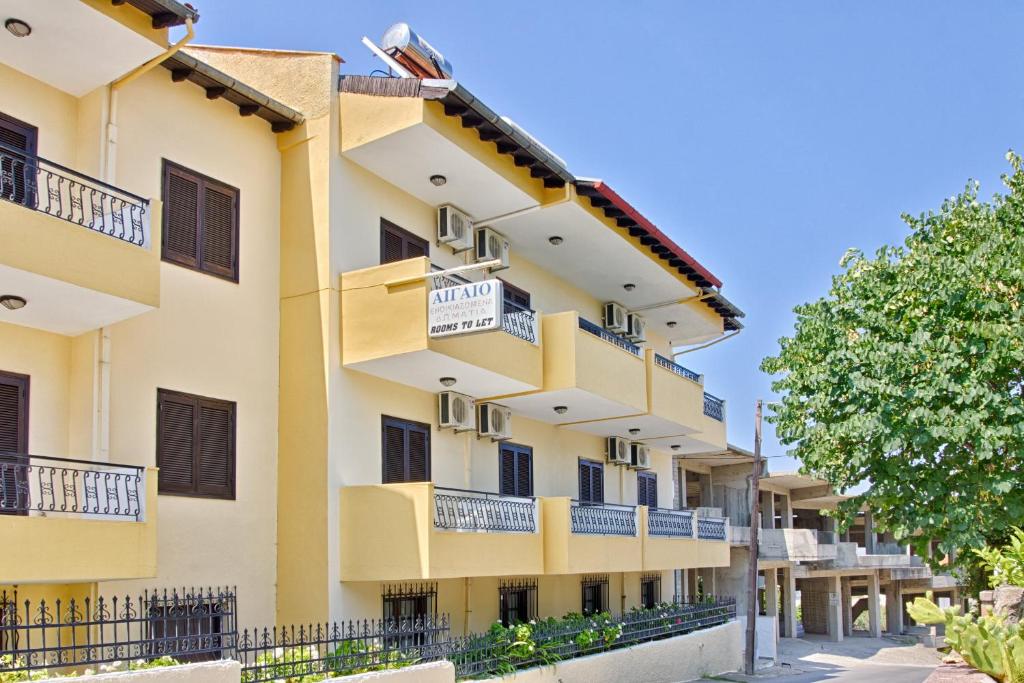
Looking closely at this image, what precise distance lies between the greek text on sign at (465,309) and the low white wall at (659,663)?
503cm

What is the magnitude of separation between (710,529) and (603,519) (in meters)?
7.04

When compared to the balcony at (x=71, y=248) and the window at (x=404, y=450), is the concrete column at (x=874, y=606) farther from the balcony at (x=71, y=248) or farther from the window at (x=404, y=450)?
the balcony at (x=71, y=248)

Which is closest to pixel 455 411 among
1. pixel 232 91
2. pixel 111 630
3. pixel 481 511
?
pixel 481 511

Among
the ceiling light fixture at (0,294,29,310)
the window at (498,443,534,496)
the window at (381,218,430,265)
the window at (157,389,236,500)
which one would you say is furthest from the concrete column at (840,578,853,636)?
the ceiling light fixture at (0,294,29,310)

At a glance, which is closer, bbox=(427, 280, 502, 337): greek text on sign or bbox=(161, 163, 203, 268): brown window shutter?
bbox=(161, 163, 203, 268): brown window shutter

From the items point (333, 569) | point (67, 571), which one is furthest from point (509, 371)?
point (67, 571)

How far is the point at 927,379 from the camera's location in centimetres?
2286

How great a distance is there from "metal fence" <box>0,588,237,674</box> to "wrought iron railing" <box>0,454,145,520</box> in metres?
0.97

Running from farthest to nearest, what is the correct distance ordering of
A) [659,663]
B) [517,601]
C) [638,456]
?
[638,456] < [659,663] < [517,601]

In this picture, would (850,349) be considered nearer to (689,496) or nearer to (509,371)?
(509,371)

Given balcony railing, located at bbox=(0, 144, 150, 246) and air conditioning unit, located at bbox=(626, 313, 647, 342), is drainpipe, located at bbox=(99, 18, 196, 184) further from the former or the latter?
air conditioning unit, located at bbox=(626, 313, 647, 342)

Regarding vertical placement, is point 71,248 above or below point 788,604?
above

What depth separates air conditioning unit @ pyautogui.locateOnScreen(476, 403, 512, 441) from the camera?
20078mm

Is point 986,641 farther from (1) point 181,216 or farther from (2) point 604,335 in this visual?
(1) point 181,216
